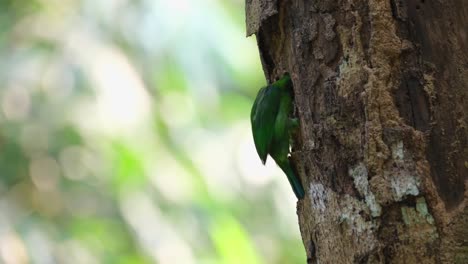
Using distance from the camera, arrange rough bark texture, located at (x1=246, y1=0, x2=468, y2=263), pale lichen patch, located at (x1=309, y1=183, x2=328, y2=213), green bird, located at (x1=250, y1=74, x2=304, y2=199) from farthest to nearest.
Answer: green bird, located at (x1=250, y1=74, x2=304, y2=199) < pale lichen patch, located at (x1=309, y1=183, x2=328, y2=213) < rough bark texture, located at (x1=246, y1=0, x2=468, y2=263)

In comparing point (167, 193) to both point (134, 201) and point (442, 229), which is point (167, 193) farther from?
point (442, 229)

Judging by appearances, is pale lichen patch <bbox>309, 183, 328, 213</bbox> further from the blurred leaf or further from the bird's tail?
the blurred leaf

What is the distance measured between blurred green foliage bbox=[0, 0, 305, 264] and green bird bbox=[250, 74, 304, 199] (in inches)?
105

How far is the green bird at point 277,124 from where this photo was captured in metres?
2.01

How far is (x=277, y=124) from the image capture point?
2072 mm

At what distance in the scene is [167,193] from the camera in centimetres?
491

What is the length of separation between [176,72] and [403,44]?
3730 millimetres

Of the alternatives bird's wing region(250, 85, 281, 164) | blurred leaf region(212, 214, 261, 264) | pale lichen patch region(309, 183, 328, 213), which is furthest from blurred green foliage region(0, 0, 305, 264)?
pale lichen patch region(309, 183, 328, 213)

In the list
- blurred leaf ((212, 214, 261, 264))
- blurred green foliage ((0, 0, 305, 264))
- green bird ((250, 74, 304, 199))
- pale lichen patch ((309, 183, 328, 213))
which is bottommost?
pale lichen patch ((309, 183, 328, 213))

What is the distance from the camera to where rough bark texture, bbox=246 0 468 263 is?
5.15ft

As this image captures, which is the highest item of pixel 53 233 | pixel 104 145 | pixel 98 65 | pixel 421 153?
pixel 98 65

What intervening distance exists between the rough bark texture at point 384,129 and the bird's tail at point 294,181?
5 cm

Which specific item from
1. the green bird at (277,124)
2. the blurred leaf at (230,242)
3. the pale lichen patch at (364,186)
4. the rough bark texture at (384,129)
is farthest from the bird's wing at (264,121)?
the blurred leaf at (230,242)

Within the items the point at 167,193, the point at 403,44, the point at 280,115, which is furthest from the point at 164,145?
the point at 403,44
